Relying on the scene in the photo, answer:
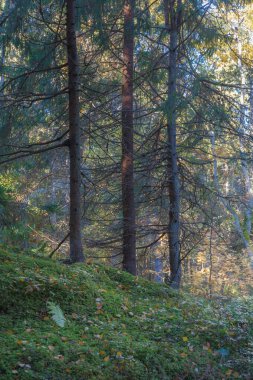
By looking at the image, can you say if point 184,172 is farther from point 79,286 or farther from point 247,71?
point 79,286

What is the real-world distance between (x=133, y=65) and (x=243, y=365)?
28.4 ft

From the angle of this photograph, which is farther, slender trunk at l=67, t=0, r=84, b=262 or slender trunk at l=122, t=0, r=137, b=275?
slender trunk at l=122, t=0, r=137, b=275

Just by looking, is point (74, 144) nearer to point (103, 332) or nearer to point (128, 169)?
point (103, 332)

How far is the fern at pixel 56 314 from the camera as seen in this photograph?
5135 mm

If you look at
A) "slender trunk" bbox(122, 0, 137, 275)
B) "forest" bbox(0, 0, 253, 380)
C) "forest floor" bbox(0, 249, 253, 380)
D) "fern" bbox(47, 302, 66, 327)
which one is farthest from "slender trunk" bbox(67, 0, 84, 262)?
"slender trunk" bbox(122, 0, 137, 275)

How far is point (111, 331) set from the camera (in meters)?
5.36

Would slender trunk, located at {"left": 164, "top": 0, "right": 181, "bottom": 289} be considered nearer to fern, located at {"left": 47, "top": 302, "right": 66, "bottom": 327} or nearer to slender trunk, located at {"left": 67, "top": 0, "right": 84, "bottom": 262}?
slender trunk, located at {"left": 67, "top": 0, "right": 84, "bottom": 262}

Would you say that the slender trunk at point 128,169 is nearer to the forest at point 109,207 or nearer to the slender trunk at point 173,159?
the forest at point 109,207

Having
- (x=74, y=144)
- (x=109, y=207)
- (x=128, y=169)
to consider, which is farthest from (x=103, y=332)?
(x=109, y=207)

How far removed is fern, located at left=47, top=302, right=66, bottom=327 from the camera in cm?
514

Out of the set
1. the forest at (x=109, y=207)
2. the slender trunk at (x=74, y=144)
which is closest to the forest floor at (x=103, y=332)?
the forest at (x=109, y=207)

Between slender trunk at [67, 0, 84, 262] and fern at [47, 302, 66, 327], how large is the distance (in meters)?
2.66

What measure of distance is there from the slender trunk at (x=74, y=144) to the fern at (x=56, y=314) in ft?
8.72

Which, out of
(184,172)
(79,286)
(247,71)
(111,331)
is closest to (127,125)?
(184,172)
